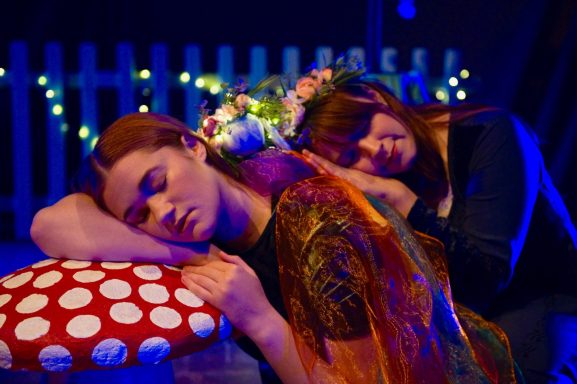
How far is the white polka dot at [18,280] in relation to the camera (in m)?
1.54

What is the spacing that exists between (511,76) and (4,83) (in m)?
3.90

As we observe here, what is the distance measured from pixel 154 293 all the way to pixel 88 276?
0.15 meters

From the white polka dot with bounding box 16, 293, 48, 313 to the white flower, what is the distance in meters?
0.75

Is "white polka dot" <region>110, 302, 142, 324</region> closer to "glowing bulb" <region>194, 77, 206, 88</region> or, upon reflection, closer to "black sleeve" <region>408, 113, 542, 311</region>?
"black sleeve" <region>408, 113, 542, 311</region>

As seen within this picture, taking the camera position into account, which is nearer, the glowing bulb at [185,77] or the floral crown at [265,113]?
the floral crown at [265,113]

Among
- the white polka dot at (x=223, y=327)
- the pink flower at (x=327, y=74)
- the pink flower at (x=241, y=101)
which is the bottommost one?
the white polka dot at (x=223, y=327)

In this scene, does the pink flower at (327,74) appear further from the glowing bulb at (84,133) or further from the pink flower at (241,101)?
the glowing bulb at (84,133)

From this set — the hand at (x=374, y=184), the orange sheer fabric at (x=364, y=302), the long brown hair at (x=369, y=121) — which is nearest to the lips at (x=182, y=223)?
the orange sheer fabric at (x=364, y=302)

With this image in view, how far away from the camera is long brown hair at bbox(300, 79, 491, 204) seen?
214 cm

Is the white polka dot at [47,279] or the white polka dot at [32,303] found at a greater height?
the white polka dot at [47,279]

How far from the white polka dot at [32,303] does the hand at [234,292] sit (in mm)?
313

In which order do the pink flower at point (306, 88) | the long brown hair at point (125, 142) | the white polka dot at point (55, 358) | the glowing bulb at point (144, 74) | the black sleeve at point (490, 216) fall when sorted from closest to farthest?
the white polka dot at point (55, 358) < the long brown hair at point (125, 142) < the black sleeve at point (490, 216) < the pink flower at point (306, 88) < the glowing bulb at point (144, 74)

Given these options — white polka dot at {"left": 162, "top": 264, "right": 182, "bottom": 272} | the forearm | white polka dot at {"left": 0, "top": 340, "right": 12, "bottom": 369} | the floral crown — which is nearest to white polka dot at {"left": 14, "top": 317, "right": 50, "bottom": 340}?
white polka dot at {"left": 0, "top": 340, "right": 12, "bottom": 369}

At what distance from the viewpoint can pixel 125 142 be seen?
5.54ft
